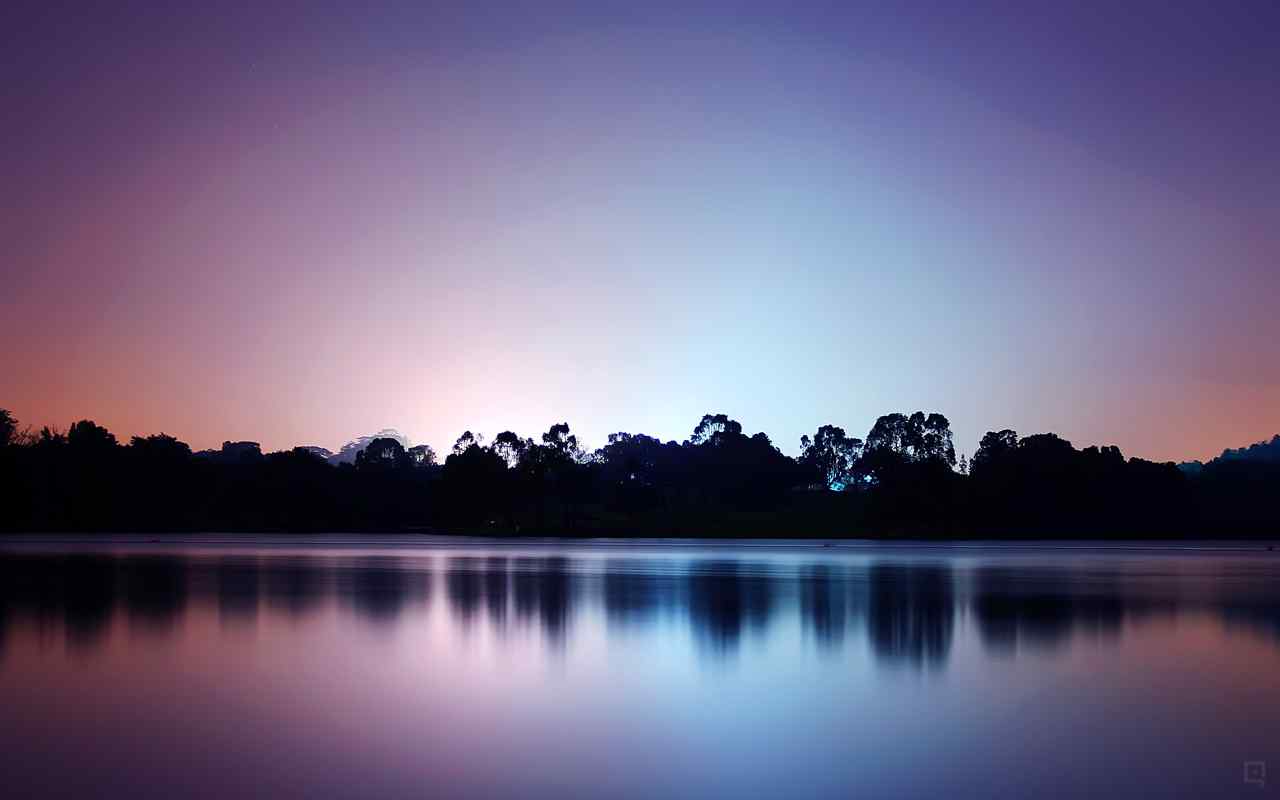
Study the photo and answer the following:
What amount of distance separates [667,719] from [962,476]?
127m

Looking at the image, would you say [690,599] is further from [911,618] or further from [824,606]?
[911,618]

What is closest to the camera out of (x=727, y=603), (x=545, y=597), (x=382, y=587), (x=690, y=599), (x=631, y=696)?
(x=631, y=696)

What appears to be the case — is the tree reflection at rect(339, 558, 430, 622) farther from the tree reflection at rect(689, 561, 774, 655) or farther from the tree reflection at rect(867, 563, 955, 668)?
the tree reflection at rect(867, 563, 955, 668)

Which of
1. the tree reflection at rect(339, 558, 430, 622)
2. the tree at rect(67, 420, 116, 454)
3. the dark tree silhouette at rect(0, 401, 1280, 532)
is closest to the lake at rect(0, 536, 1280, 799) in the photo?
the tree reflection at rect(339, 558, 430, 622)

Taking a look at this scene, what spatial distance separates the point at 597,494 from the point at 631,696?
507 ft

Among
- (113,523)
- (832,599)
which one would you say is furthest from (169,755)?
(113,523)

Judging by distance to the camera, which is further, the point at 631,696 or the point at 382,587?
the point at 382,587

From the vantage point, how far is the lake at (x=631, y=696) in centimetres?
1091

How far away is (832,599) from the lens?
32875 millimetres

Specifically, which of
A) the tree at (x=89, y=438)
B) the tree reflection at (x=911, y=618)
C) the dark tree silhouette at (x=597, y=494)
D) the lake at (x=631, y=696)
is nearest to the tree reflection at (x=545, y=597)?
the lake at (x=631, y=696)

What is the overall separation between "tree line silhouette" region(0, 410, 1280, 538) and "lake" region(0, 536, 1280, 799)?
10275 centimetres

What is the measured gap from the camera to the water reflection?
23578 millimetres

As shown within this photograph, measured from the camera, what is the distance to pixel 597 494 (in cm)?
16988

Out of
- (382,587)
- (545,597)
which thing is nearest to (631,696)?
(545,597)
